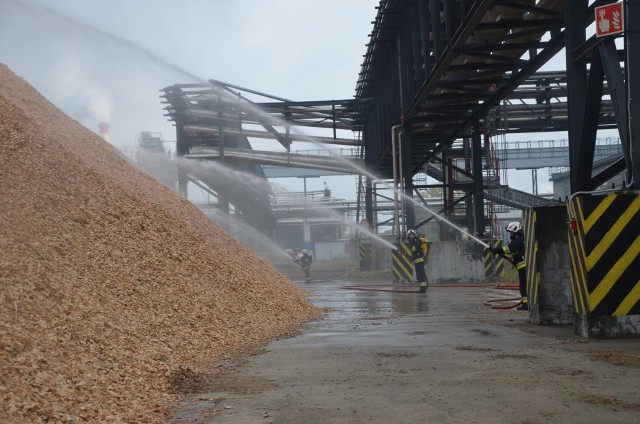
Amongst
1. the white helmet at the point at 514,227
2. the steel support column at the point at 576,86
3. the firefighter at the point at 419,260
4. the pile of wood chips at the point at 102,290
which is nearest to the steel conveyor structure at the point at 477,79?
the steel support column at the point at 576,86

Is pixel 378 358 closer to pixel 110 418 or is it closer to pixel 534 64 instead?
pixel 110 418

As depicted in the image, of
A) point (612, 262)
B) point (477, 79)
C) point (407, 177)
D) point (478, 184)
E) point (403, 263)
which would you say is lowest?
point (403, 263)

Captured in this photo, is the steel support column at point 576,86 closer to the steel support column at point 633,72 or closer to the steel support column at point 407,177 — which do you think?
the steel support column at point 633,72

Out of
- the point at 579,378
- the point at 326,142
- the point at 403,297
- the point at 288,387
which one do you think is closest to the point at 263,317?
the point at 288,387

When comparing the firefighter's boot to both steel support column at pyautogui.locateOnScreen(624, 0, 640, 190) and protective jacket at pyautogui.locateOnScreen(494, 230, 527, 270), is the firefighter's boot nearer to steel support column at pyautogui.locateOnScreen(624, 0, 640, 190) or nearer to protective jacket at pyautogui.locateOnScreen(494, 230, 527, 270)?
protective jacket at pyautogui.locateOnScreen(494, 230, 527, 270)

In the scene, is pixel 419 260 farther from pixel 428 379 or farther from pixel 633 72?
pixel 428 379

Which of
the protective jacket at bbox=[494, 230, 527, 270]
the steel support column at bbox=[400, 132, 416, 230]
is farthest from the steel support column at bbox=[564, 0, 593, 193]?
the steel support column at bbox=[400, 132, 416, 230]

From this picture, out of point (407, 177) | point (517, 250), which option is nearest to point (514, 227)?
point (517, 250)

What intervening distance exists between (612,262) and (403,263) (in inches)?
647

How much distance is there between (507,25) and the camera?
46.2 feet

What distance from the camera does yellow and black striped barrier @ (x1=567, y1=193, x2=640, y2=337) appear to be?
9.43 metres

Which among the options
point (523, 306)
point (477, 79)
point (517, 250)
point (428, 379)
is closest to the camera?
point (428, 379)

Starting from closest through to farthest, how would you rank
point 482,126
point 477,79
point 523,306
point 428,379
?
point 428,379
point 523,306
point 477,79
point 482,126

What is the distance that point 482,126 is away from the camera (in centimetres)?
2842
